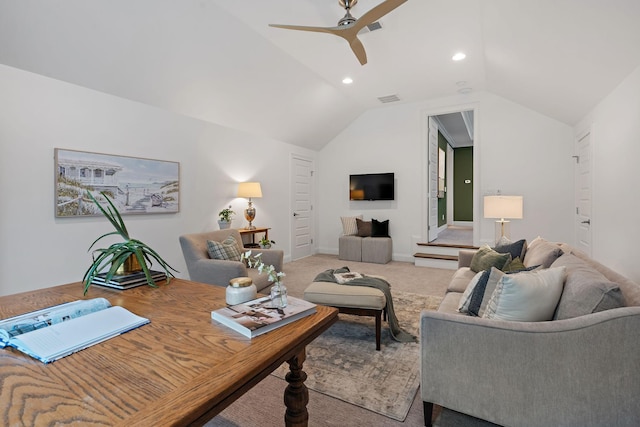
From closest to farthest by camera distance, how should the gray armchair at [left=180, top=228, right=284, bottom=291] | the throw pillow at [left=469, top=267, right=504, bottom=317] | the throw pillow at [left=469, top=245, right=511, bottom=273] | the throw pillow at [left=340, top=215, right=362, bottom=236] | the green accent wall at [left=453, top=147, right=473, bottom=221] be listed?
the throw pillow at [left=469, top=267, right=504, bottom=317] < the throw pillow at [left=469, top=245, right=511, bottom=273] < the gray armchair at [left=180, top=228, right=284, bottom=291] < the throw pillow at [left=340, top=215, right=362, bottom=236] < the green accent wall at [left=453, top=147, right=473, bottom=221]

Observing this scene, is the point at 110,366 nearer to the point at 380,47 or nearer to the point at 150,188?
the point at 150,188

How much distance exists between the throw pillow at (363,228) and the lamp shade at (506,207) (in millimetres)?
2547

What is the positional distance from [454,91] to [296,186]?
11.1 ft

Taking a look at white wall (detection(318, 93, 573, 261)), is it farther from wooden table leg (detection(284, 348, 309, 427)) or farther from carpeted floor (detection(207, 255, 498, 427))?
wooden table leg (detection(284, 348, 309, 427))

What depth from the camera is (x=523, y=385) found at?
1.35 metres

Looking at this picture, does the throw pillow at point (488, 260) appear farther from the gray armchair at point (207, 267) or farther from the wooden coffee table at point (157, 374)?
the gray armchair at point (207, 267)

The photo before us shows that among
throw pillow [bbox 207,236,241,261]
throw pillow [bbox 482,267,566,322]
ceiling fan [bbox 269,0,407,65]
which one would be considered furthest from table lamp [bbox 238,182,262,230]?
throw pillow [bbox 482,267,566,322]

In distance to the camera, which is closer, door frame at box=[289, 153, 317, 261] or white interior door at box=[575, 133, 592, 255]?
white interior door at box=[575, 133, 592, 255]

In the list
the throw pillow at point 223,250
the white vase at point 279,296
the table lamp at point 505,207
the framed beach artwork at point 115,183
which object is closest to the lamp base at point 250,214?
the framed beach artwork at point 115,183

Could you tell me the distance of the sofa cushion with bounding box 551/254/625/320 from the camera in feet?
4.30

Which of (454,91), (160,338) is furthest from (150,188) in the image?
(454,91)

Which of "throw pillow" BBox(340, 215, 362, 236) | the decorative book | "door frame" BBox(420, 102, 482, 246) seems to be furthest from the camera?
"throw pillow" BBox(340, 215, 362, 236)

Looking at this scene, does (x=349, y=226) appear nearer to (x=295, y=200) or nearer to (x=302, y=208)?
(x=302, y=208)

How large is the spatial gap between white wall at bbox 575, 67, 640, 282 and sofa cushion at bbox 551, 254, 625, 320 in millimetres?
1599
